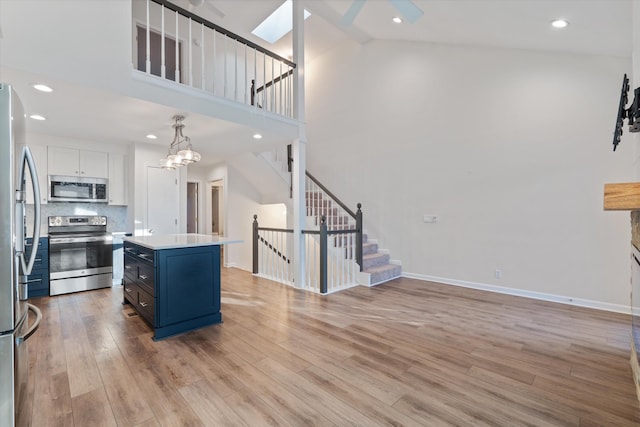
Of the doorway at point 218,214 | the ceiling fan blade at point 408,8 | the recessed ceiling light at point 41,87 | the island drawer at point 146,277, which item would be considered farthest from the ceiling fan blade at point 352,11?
the doorway at point 218,214

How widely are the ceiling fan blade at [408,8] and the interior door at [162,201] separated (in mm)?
4450

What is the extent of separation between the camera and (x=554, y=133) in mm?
3857

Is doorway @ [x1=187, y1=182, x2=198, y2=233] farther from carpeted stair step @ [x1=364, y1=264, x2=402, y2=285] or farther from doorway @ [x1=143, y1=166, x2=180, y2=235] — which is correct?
carpeted stair step @ [x1=364, y1=264, x2=402, y2=285]

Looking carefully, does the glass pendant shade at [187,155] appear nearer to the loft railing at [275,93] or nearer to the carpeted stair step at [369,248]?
the loft railing at [275,93]

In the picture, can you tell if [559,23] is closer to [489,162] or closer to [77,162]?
[489,162]

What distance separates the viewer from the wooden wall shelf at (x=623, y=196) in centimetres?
123

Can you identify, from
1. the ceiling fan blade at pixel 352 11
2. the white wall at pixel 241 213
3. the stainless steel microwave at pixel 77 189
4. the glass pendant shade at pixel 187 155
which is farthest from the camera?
the white wall at pixel 241 213

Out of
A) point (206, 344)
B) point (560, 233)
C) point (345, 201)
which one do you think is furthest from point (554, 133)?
point (206, 344)

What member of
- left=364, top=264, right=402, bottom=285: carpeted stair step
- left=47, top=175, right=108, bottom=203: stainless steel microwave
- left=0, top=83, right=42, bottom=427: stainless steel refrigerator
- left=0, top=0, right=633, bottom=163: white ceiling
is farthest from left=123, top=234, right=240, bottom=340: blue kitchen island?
left=364, top=264, right=402, bottom=285: carpeted stair step

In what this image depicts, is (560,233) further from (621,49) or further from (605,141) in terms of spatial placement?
(621,49)

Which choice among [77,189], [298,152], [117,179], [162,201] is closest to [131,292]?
[162,201]

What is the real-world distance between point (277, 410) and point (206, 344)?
1.18 meters

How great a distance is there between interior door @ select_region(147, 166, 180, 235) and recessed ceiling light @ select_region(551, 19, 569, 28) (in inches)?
221

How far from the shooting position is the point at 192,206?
7.79m
